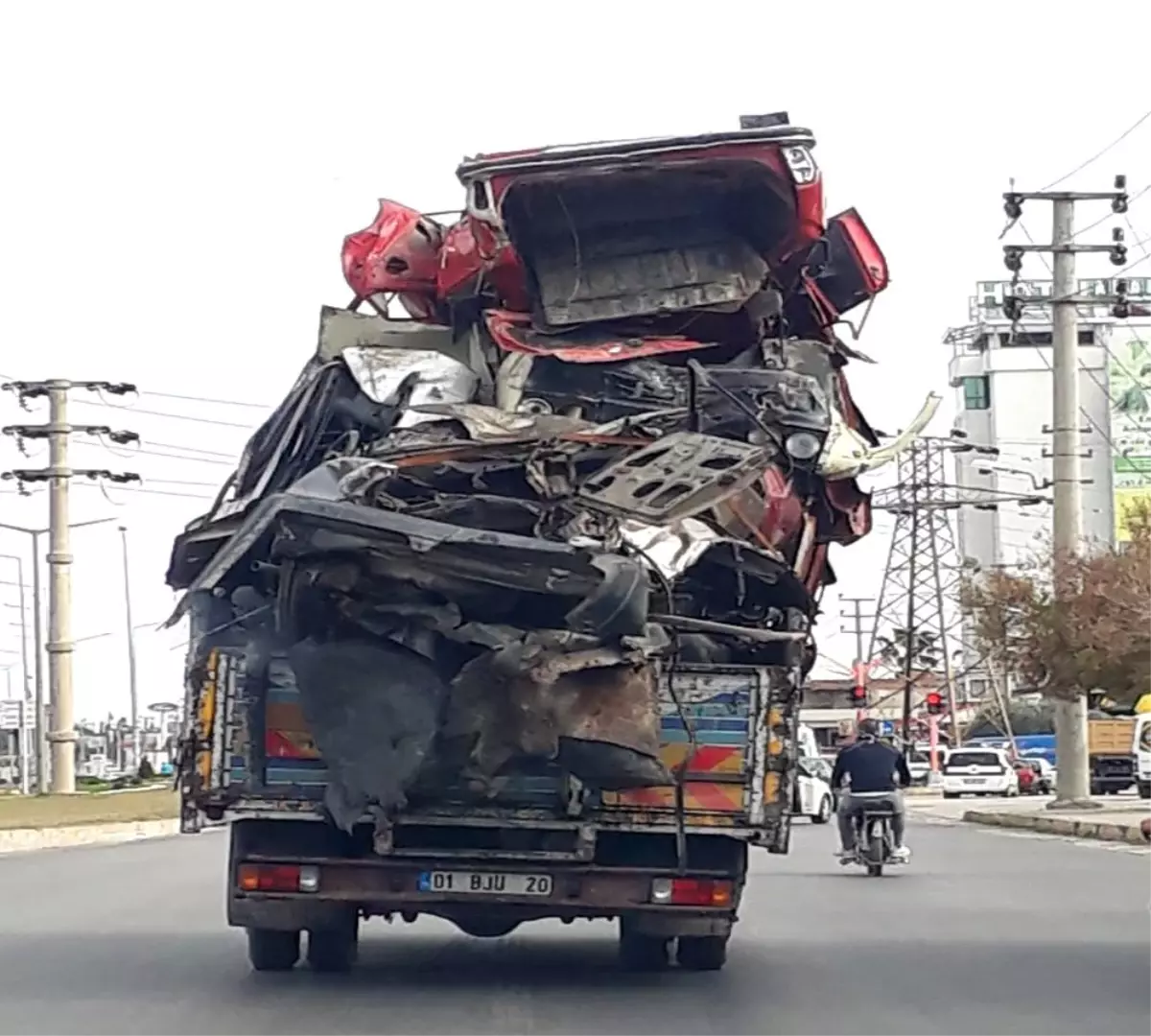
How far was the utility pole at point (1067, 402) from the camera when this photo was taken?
39.7 meters

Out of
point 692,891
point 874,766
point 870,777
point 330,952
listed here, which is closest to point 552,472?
point 692,891

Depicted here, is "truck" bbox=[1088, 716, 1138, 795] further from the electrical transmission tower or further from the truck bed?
the truck bed

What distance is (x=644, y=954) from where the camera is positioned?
1309 cm

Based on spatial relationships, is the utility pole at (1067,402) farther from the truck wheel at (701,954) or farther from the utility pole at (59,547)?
→ the truck wheel at (701,954)

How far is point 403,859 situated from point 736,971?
2539mm

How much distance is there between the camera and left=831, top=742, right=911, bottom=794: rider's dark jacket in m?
22.2

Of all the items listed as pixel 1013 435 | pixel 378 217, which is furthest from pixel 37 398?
pixel 1013 435

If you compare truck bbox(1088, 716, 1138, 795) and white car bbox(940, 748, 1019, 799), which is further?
white car bbox(940, 748, 1019, 799)

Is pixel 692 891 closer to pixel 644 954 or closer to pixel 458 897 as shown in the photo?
pixel 458 897

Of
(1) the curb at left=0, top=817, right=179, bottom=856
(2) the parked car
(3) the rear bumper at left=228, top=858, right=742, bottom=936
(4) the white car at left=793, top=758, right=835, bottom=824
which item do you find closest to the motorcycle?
(3) the rear bumper at left=228, top=858, right=742, bottom=936

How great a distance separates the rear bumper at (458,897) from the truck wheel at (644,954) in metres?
1.26

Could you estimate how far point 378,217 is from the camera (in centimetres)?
1548

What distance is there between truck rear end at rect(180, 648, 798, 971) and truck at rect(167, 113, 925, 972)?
0.01 meters

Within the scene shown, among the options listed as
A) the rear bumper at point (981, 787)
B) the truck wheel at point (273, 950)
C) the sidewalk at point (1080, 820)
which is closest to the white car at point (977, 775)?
the rear bumper at point (981, 787)
